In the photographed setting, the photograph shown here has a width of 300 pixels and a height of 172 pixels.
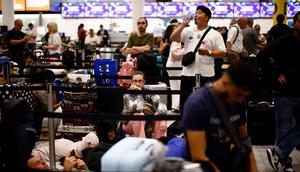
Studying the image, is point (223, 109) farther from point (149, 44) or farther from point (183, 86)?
point (149, 44)

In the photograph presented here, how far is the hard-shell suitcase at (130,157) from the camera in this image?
308 centimetres

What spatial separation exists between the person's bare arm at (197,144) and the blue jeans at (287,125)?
8.94 feet

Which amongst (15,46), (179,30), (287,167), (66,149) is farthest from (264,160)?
(15,46)

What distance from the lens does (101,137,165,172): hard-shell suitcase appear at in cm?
308

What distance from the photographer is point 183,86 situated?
6.78 m

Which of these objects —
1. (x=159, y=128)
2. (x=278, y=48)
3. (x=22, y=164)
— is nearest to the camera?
(x=22, y=164)

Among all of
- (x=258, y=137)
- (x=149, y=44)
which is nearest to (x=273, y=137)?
(x=258, y=137)

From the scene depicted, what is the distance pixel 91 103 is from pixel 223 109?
3935 millimetres

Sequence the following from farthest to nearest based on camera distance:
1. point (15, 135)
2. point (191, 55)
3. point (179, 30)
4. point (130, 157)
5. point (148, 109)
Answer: point (179, 30) < point (148, 109) < point (191, 55) < point (15, 135) < point (130, 157)

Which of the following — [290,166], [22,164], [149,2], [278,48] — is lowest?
[290,166]

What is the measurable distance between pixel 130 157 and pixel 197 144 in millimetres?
473

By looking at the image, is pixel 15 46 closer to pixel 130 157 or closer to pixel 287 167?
pixel 287 167

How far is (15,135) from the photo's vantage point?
4.10 metres

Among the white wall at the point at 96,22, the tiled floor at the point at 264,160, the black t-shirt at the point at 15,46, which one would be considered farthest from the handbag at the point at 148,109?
the white wall at the point at 96,22
